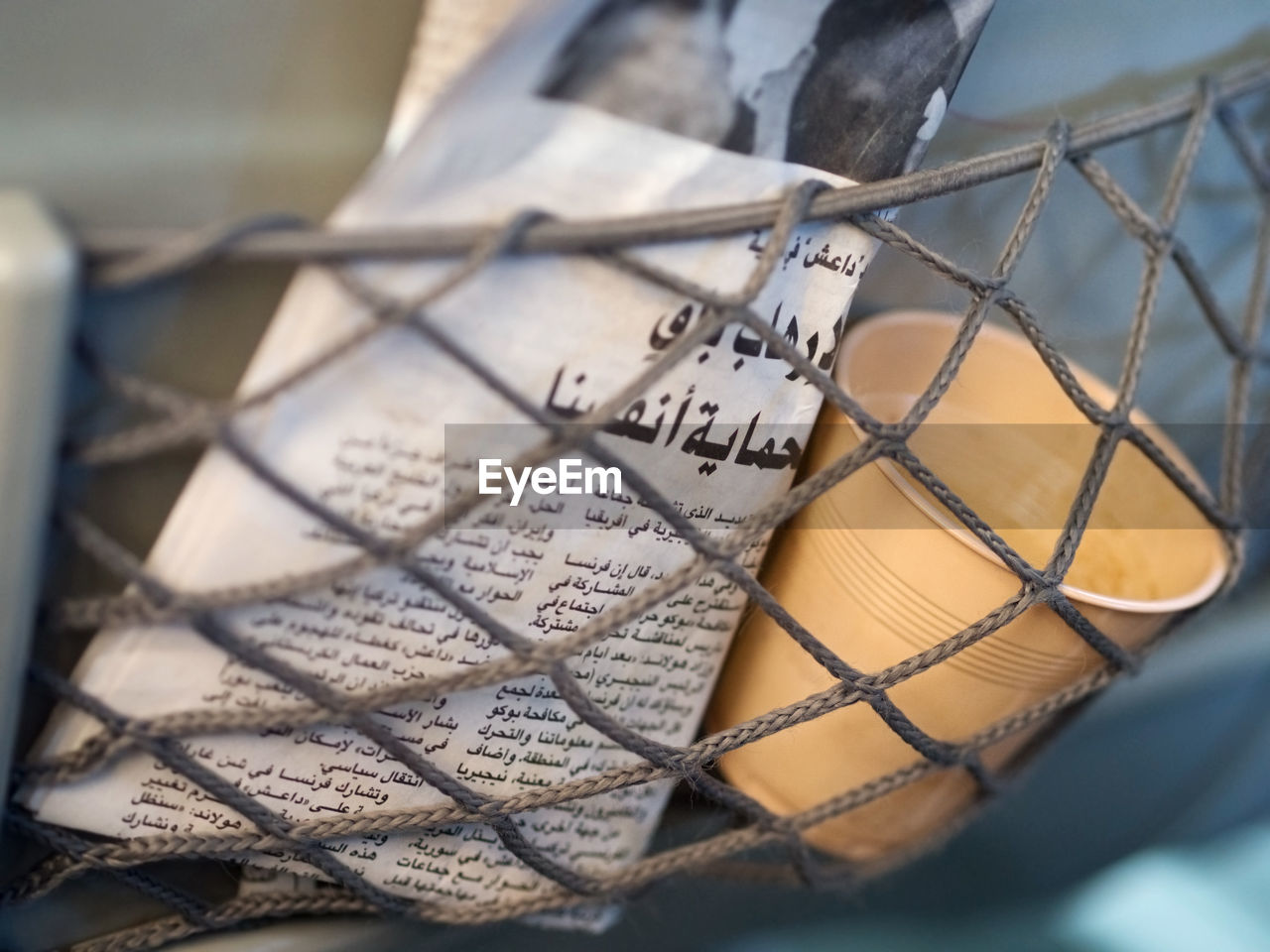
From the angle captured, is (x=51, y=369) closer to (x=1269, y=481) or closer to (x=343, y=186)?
(x=343, y=186)

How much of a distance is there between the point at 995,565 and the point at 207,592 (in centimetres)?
22

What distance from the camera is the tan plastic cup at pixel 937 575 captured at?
287 millimetres

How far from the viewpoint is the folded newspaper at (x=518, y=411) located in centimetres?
19

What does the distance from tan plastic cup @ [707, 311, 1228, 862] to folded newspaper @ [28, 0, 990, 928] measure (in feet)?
0.13

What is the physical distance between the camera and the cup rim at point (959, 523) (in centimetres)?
28

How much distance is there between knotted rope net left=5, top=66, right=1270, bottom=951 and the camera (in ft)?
0.62

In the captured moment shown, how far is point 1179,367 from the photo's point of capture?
16.7 inches

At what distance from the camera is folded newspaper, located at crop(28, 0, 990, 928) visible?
191 millimetres

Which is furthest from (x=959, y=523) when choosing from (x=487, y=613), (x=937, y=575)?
(x=487, y=613)

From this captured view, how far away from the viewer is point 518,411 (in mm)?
208

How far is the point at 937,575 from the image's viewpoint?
11.2 inches

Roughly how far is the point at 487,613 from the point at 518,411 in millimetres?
63

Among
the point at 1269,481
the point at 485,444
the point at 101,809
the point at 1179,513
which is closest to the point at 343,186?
the point at 485,444

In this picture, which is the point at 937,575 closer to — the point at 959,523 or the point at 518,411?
the point at 959,523
